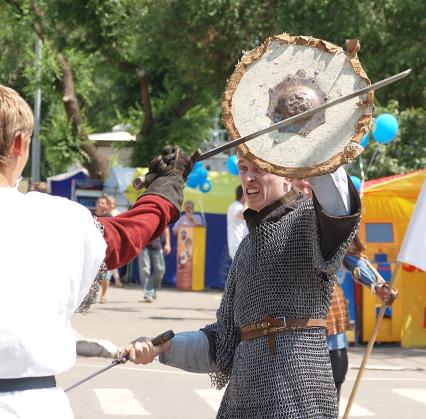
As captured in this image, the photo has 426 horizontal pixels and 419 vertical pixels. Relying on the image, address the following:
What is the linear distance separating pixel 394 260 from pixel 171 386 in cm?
416

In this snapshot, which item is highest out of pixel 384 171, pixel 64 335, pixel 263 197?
pixel 384 171

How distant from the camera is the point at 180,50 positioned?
21.0 meters

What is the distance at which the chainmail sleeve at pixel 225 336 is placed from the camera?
4.11 m

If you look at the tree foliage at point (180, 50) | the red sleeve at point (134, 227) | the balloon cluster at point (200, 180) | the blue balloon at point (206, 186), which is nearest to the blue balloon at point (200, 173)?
the balloon cluster at point (200, 180)

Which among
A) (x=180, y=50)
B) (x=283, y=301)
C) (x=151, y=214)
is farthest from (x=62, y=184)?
(x=151, y=214)

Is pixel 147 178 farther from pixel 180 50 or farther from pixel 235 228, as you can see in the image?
pixel 180 50

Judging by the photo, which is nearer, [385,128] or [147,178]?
[147,178]

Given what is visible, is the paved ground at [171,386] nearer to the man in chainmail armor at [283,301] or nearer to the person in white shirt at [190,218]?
the man in chainmail armor at [283,301]

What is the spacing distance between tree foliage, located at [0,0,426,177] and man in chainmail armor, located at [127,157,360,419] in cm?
1430

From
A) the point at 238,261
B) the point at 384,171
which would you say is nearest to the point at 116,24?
the point at 384,171

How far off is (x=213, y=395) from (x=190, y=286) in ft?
38.9

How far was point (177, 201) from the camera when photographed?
3.15 meters

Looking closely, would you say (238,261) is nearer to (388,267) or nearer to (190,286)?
(388,267)

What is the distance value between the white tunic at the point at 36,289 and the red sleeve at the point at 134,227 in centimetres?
14
